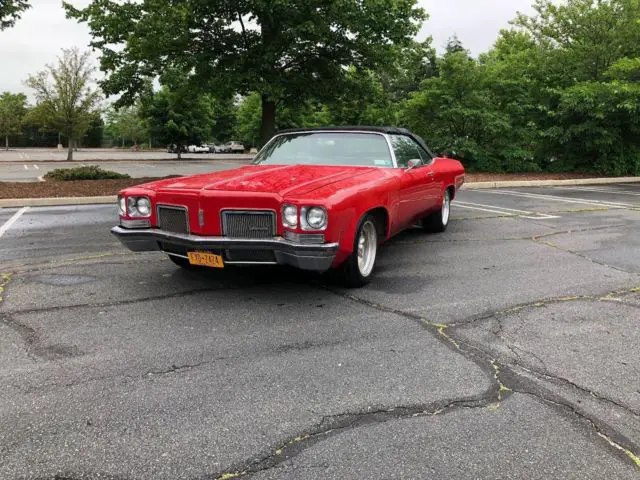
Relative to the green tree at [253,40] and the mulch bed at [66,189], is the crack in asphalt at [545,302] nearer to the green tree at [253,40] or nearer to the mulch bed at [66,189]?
the green tree at [253,40]

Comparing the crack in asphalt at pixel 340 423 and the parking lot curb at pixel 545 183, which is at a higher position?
the parking lot curb at pixel 545 183

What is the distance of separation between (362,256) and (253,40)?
980 cm

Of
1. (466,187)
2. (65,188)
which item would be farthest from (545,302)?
(65,188)

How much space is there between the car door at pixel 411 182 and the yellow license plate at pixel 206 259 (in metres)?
2.17

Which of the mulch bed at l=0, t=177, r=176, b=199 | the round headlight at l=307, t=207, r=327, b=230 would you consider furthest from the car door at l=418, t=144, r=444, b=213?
the mulch bed at l=0, t=177, r=176, b=199

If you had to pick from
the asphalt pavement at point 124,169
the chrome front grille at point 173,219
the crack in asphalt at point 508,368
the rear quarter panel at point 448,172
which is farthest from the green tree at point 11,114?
the crack in asphalt at point 508,368

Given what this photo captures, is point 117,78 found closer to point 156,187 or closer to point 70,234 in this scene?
point 70,234

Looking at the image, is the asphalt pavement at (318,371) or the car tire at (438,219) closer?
the asphalt pavement at (318,371)

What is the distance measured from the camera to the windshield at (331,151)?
5781 mm

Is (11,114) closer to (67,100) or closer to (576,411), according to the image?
(67,100)

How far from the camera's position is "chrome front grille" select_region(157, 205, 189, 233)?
4.50 meters

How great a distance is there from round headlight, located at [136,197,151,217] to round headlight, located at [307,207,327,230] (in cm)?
158

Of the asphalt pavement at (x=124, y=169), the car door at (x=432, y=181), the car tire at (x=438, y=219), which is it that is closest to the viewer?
the car door at (x=432, y=181)

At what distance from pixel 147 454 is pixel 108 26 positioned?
1297cm
